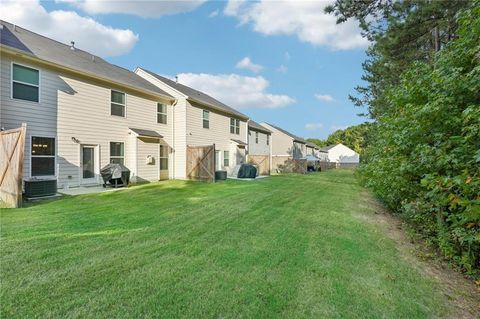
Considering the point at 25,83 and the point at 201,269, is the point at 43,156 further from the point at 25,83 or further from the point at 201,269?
the point at 201,269

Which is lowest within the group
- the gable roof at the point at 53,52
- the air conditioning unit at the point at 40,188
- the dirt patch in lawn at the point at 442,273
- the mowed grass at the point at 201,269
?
the dirt patch in lawn at the point at 442,273

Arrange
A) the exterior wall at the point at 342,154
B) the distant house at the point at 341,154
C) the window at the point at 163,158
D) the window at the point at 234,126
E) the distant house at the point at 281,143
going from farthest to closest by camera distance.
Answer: the exterior wall at the point at 342,154 < the distant house at the point at 341,154 < the distant house at the point at 281,143 < the window at the point at 234,126 < the window at the point at 163,158

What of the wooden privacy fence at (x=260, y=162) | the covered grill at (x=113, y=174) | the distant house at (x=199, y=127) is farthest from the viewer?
the wooden privacy fence at (x=260, y=162)

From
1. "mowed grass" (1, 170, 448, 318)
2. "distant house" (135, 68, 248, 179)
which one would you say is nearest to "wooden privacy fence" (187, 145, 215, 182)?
"distant house" (135, 68, 248, 179)

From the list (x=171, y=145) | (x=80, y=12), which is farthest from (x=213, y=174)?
(x=80, y=12)

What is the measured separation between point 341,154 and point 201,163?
49.1 m

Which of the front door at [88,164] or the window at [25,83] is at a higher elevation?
the window at [25,83]

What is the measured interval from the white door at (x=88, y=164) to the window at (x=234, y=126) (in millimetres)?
11319

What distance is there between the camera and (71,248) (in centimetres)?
395

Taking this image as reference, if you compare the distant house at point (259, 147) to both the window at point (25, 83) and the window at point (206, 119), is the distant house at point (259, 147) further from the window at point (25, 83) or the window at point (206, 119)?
the window at point (25, 83)

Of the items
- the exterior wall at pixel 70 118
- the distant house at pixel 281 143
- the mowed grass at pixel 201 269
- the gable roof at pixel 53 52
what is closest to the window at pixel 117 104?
the exterior wall at pixel 70 118

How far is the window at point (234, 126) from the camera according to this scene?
822 inches

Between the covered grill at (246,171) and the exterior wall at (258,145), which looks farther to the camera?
the exterior wall at (258,145)

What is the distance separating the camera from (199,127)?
16625mm
